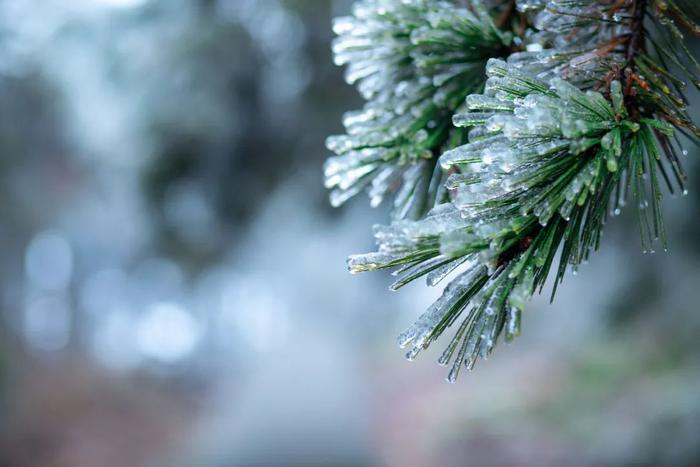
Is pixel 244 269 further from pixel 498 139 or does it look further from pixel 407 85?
pixel 498 139

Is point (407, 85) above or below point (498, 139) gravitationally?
above

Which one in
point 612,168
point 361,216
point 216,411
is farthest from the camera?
point 216,411

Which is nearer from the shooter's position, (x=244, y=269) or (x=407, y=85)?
(x=407, y=85)

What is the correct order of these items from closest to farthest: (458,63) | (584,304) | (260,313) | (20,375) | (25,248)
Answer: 1. (458,63)
2. (584,304)
3. (20,375)
4. (25,248)
5. (260,313)

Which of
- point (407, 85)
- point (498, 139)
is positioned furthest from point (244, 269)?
point (498, 139)

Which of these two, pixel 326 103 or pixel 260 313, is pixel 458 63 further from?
pixel 260 313

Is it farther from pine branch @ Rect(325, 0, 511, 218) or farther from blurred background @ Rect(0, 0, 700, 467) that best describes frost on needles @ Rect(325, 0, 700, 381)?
blurred background @ Rect(0, 0, 700, 467)

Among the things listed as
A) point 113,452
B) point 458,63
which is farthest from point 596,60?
point 113,452

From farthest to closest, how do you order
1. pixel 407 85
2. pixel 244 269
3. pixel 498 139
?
pixel 244 269, pixel 407 85, pixel 498 139
